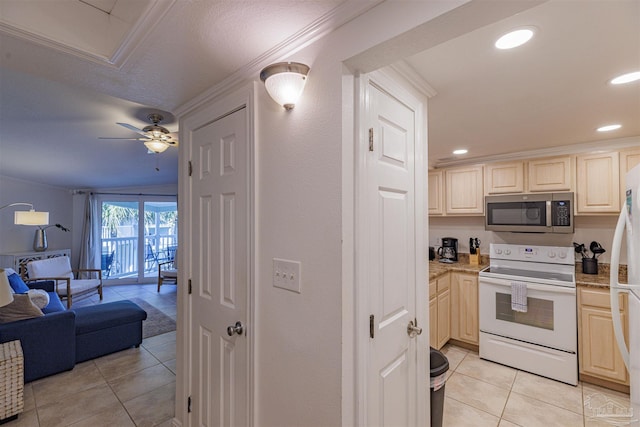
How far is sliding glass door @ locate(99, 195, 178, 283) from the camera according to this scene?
6449mm

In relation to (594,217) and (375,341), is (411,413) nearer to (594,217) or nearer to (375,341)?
(375,341)

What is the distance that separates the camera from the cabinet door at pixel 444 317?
9.90 feet

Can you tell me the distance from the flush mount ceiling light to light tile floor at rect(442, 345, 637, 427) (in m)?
2.44

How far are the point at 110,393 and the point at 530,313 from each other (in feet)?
12.8

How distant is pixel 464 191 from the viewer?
140 inches

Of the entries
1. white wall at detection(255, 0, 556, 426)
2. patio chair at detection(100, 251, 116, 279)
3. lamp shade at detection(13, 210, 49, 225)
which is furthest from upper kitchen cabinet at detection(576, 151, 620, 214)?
patio chair at detection(100, 251, 116, 279)

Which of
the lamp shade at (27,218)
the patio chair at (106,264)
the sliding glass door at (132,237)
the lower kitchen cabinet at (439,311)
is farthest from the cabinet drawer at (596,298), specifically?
the patio chair at (106,264)

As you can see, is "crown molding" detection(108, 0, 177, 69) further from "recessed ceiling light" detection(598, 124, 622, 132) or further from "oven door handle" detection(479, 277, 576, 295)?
"oven door handle" detection(479, 277, 576, 295)

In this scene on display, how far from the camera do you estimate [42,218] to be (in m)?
4.93

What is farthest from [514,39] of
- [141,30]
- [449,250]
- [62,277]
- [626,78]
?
[62,277]

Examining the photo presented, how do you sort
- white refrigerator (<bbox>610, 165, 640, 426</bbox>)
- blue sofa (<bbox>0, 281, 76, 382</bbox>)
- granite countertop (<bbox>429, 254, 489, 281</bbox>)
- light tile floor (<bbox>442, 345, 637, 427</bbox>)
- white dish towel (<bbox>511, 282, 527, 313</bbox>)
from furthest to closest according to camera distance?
granite countertop (<bbox>429, 254, 489, 281</bbox>) → white dish towel (<bbox>511, 282, 527, 313</bbox>) → blue sofa (<bbox>0, 281, 76, 382</bbox>) → light tile floor (<bbox>442, 345, 637, 427</bbox>) → white refrigerator (<bbox>610, 165, 640, 426</bbox>)

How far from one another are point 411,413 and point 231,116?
1.84 m

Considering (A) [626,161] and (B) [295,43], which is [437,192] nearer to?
(A) [626,161]

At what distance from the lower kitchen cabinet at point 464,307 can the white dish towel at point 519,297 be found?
0.39 metres
